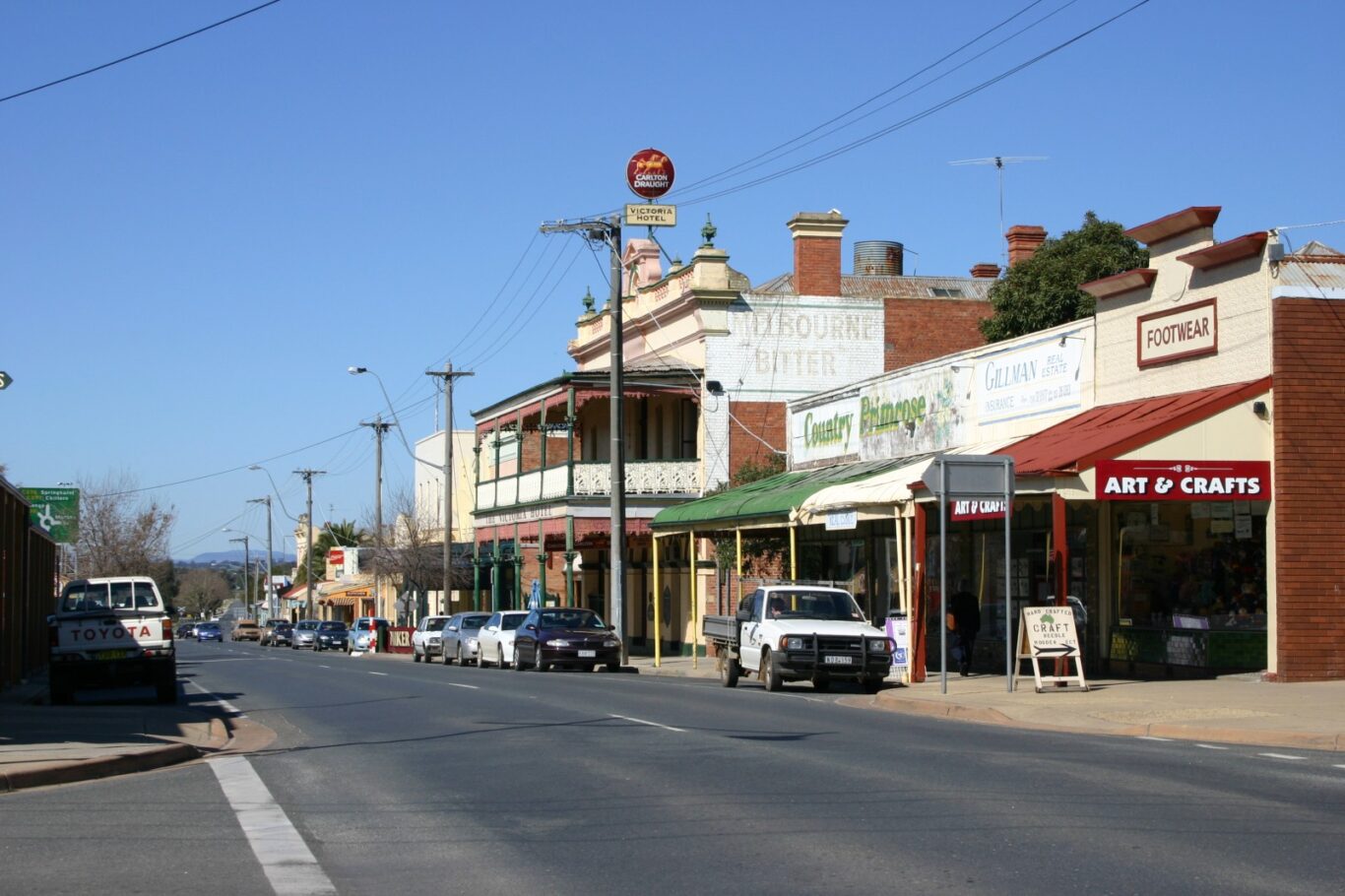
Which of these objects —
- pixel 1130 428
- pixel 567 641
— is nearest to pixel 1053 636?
pixel 1130 428

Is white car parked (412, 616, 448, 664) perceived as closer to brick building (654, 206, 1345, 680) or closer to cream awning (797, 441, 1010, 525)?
brick building (654, 206, 1345, 680)

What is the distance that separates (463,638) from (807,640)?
20721 millimetres

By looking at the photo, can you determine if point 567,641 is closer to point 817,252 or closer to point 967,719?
point 817,252

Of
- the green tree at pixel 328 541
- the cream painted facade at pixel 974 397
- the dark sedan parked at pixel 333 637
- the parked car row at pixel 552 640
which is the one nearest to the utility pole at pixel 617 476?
the parked car row at pixel 552 640

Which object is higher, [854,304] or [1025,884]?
[854,304]

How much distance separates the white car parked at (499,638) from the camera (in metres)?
39.0

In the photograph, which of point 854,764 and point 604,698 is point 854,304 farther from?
point 854,764

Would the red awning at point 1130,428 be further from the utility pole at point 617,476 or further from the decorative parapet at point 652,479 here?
the decorative parapet at point 652,479

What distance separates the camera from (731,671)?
27.5 meters

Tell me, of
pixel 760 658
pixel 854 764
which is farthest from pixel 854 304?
pixel 854 764

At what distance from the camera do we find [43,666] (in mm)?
40875

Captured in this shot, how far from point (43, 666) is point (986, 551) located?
24293 mm

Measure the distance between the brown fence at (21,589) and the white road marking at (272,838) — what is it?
13539mm

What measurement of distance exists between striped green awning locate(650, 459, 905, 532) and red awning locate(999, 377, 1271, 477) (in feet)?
19.7
